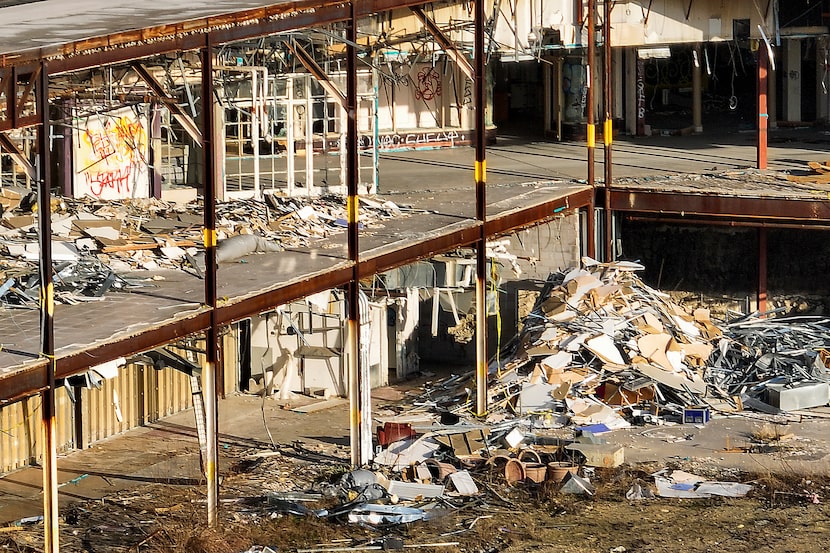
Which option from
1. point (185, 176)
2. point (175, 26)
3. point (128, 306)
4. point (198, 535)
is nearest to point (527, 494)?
point (198, 535)

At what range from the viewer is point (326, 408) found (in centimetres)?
2452

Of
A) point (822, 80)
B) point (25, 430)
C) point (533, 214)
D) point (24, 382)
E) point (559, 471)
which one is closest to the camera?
point (24, 382)

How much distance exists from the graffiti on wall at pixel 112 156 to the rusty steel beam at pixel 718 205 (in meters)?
8.69

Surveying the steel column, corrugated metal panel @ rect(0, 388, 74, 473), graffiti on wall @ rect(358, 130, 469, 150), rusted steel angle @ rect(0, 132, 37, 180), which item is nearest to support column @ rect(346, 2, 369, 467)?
corrugated metal panel @ rect(0, 388, 74, 473)

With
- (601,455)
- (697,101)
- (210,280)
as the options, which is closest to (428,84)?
(697,101)

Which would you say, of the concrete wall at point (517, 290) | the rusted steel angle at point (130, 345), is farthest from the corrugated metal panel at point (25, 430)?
the concrete wall at point (517, 290)

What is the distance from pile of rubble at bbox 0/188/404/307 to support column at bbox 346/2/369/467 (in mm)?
1939

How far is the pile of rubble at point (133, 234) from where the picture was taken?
61.5 feet

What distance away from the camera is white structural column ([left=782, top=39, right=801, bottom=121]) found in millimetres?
36344

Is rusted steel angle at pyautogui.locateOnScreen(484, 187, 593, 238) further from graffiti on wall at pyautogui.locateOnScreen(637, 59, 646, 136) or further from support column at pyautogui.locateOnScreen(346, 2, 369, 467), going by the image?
graffiti on wall at pyautogui.locateOnScreen(637, 59, 646, 136)

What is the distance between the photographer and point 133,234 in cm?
2188

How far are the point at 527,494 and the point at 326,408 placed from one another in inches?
232

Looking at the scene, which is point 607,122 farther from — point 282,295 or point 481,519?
point 481,519

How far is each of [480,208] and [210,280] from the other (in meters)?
6.63
